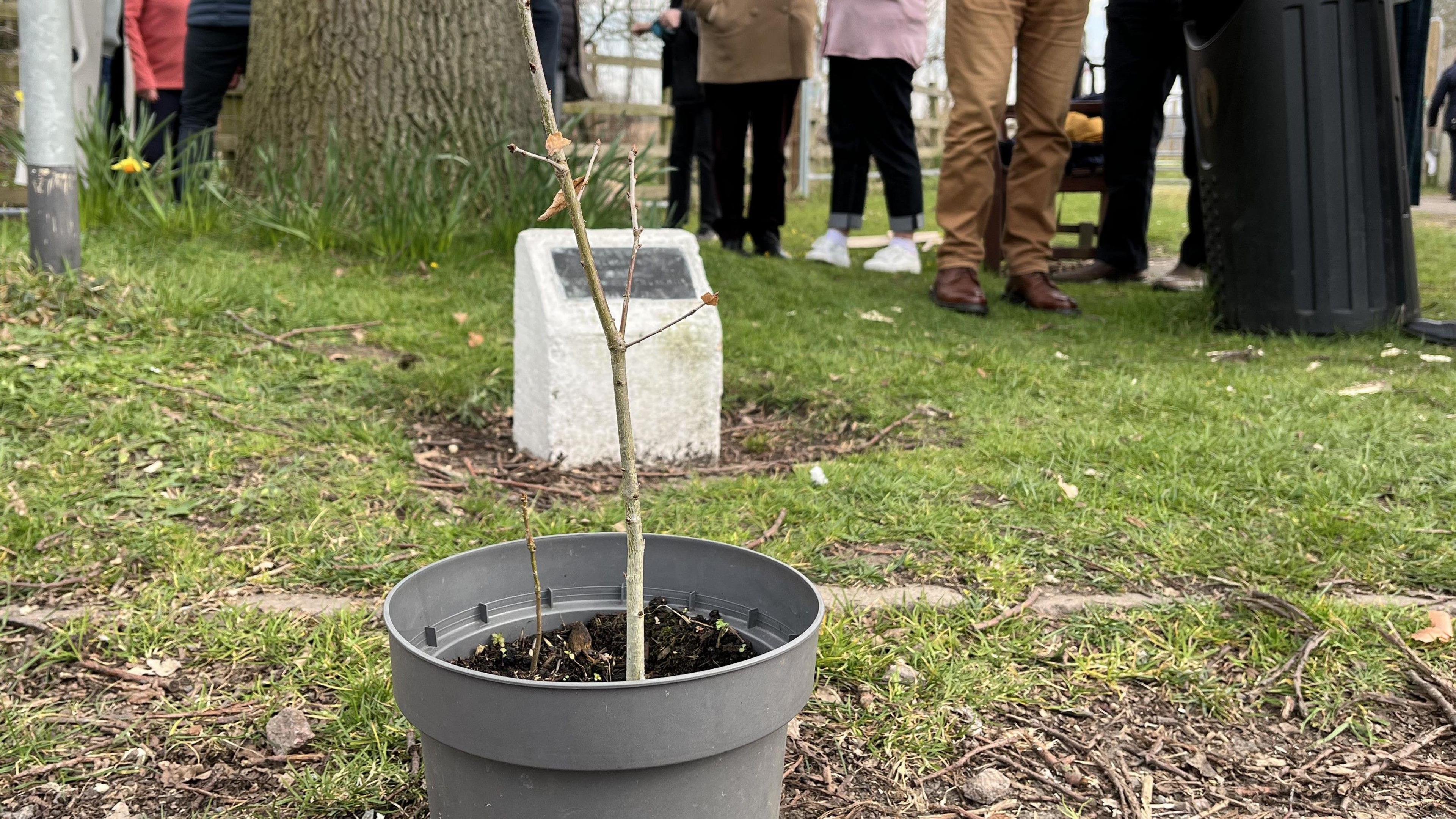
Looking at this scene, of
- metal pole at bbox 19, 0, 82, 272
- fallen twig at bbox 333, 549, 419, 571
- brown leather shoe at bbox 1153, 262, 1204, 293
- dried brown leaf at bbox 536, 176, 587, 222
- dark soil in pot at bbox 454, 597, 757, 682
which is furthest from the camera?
brown leather shoe at bbox 1153, 262, 1204, 293

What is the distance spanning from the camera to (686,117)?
6.77 m

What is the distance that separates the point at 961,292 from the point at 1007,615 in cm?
275

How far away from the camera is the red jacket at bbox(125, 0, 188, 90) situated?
561cm

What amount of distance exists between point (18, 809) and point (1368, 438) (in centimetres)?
285

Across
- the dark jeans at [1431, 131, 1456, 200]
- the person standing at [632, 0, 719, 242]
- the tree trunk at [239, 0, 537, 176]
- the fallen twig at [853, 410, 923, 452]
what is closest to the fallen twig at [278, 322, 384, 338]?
the tree trunk at [239, 0, 537, 176]

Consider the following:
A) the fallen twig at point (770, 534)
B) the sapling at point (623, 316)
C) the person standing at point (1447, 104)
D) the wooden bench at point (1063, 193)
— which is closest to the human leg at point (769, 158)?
the wooden bench at point (1063, 193)

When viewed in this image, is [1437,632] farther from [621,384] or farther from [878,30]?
[878,30]

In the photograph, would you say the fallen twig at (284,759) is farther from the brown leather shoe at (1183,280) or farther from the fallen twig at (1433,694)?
the brown leather shoe at (1183,280)

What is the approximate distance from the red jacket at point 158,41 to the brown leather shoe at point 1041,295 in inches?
166

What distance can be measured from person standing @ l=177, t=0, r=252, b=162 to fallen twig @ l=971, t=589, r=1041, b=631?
4142mm

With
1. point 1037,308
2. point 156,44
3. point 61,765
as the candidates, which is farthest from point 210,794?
point 156,44

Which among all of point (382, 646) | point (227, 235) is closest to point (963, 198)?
point (227, 235)

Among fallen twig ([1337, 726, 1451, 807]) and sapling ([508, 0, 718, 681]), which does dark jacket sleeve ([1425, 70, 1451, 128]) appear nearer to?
fallen twig ([1337, 726, 1451, 807])

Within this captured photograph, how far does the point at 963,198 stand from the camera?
14.9 ft
